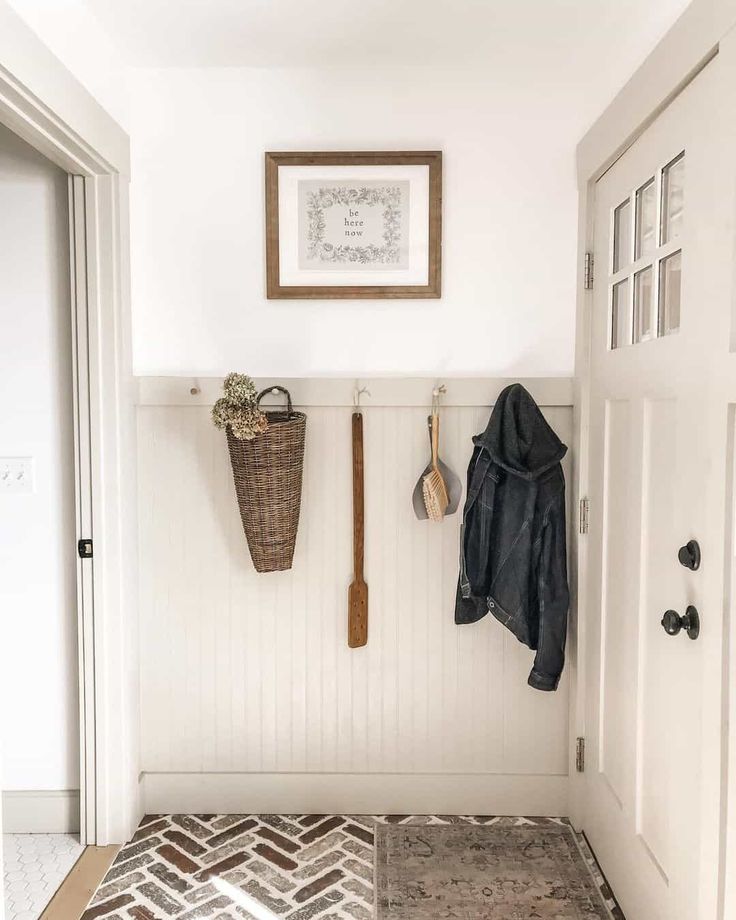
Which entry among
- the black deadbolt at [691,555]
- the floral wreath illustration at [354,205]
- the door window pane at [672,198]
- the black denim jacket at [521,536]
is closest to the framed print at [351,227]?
the floral wreath illustration at [354,205]

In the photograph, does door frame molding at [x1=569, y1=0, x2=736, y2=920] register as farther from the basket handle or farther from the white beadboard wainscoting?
the basket handle

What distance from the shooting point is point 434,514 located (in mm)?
2291

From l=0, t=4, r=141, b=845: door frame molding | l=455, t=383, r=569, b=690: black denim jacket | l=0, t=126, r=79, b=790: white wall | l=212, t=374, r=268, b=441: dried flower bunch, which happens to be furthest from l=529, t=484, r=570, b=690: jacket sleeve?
l=0, t=126, r=79, b=790: white wall

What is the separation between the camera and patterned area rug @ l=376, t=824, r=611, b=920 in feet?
6.48

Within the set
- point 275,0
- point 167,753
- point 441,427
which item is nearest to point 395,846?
point 167,753

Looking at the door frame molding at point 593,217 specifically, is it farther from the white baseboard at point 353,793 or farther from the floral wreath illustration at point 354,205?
the floral wreath illustration at point 354,205

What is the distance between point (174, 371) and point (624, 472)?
1.39 metres

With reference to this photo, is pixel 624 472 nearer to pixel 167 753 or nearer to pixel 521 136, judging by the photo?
pixel 521 136

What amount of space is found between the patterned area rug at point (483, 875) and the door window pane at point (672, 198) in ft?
5.62

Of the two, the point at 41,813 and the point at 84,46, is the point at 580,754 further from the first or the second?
the point at 84,46

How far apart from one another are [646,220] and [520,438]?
0.69m

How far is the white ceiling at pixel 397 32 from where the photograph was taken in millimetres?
1962

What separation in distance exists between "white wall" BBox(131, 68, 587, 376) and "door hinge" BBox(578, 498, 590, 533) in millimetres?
427

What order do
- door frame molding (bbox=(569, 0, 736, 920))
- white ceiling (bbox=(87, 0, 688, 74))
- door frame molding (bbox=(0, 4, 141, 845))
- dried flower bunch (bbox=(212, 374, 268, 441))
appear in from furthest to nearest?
door frame molding (bbox=(0, 4, 141, 845)) < dried flower bunch (bbox=(212, 374, 268, 441)) < white ceiling (bbox=(87, 0, 688, 74)) < door frame molding (bbox=(569, 0, 736, 920))
